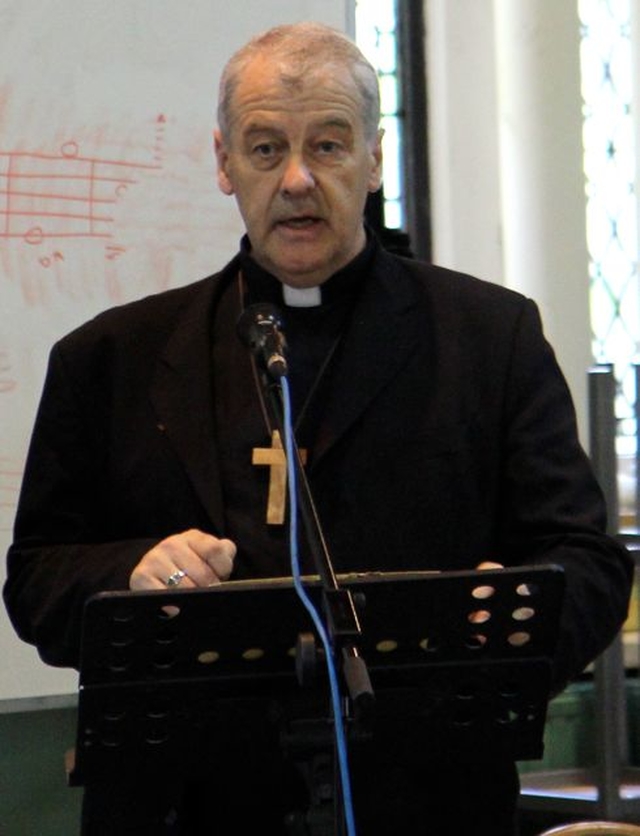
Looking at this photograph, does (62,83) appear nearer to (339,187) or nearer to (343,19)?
(343,19)

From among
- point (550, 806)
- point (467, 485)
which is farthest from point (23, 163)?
point (550, 806)

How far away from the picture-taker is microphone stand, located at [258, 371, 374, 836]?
65.1 inches

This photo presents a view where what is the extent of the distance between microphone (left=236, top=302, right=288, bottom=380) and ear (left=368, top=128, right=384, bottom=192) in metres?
0.64

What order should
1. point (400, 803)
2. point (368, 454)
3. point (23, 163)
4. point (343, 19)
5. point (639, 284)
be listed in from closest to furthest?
point (400, 803)
point (368, 454)
point (23, 163)
point (343, 19)
point (639, 284)

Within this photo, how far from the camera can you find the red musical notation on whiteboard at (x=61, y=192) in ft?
12.3

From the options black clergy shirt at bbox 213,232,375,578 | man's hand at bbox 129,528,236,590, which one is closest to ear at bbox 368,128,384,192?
black clergy shirt at bbox 213,232,375,578

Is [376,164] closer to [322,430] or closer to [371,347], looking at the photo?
[371,347]

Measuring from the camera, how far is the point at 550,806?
4.71m

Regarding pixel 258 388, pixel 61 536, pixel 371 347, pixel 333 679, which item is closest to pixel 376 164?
pixel 371 347

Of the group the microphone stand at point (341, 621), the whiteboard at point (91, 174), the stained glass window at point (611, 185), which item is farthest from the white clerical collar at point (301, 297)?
the stained glass window at point (611, 185)

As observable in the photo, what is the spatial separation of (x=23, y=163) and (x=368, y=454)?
153cm

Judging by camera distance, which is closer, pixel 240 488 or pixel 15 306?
pixel 240 488

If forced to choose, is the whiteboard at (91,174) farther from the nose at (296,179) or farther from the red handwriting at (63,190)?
the nose at (296,179)

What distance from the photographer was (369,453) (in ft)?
8.40
